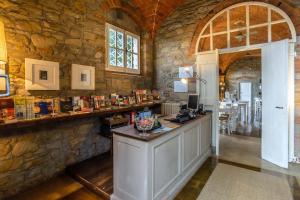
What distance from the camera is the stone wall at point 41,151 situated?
226 cm

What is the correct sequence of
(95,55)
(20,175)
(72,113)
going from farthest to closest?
(95,55)
(72,113)
(20,175)

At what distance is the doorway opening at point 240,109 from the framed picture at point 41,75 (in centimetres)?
354

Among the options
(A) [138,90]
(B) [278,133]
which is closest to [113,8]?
(A) [138,90]

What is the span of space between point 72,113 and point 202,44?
337cm

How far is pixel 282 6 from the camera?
3.14m

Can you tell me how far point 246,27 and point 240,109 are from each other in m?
4.57

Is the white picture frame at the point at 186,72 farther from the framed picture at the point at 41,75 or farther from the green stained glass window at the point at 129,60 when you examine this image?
the framed picture at the point at 41,75

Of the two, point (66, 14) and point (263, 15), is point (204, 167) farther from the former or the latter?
point (66, 14)

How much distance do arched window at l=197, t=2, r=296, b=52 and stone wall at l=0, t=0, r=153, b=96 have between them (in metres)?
2.16

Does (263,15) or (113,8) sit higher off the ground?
(113,8)

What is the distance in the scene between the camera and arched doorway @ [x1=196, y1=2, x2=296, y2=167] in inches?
123

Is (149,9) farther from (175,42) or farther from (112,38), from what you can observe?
(112,38)

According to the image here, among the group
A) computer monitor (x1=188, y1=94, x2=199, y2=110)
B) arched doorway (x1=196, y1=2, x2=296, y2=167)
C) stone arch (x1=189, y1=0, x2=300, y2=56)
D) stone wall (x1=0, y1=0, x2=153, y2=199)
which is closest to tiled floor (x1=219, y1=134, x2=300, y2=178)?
arched doorway (x1=196, y1=2, x2=296, y2=167)

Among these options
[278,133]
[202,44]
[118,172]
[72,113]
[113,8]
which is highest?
[113,8]
